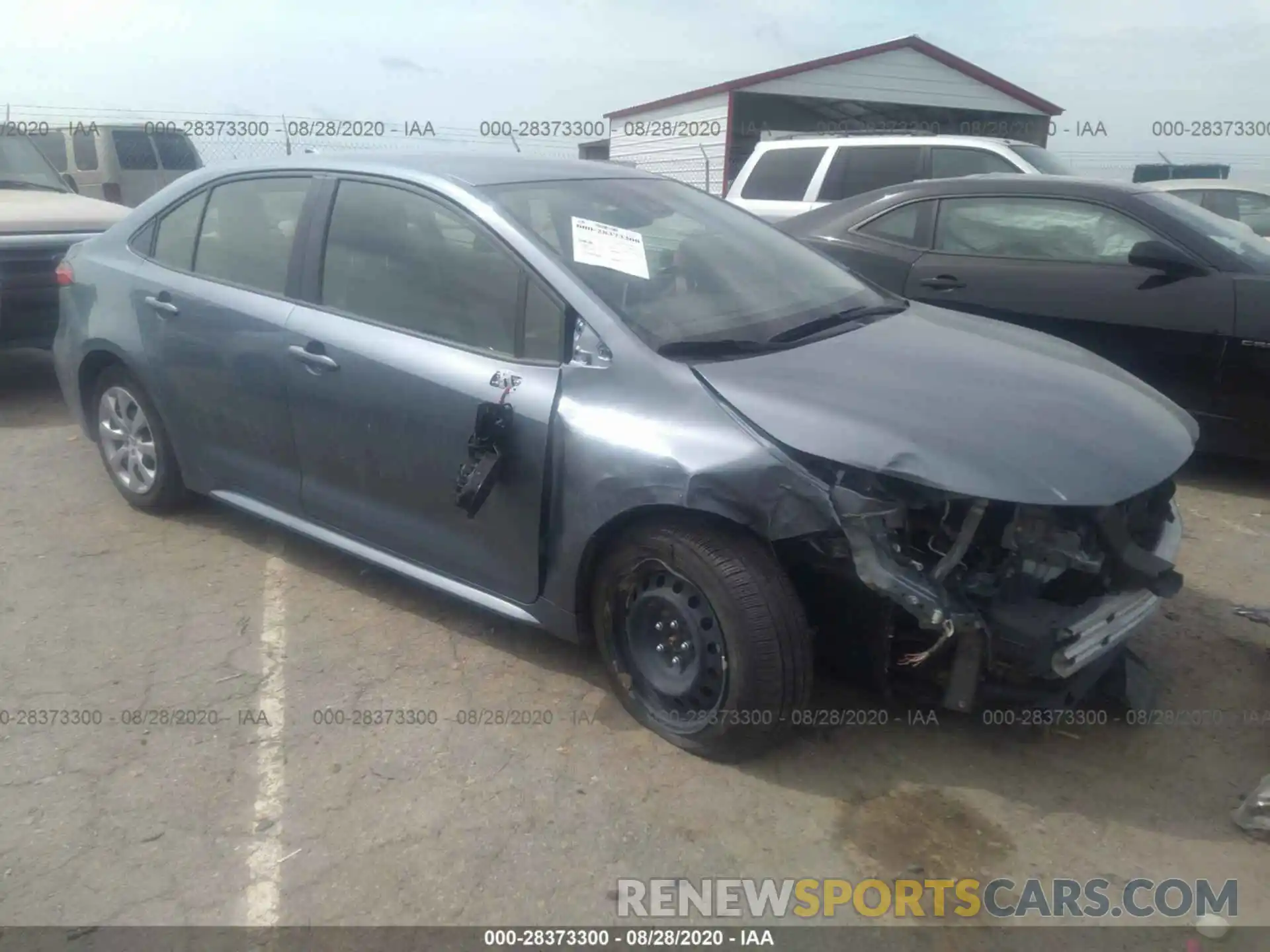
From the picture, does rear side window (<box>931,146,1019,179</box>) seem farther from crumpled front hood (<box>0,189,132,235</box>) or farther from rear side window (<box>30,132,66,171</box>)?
rear side window (<box>30,132,66,171</box>)

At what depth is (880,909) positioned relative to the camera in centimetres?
246

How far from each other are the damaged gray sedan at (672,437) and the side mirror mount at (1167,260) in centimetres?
167

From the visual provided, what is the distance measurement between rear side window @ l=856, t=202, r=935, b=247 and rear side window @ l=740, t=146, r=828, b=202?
8.57ft

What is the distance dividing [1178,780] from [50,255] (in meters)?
7.28

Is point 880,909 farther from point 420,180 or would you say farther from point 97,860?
point 420,180

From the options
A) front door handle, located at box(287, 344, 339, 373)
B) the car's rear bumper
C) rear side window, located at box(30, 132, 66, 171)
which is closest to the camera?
front door handle, located at box(287, 344, 339, 373)

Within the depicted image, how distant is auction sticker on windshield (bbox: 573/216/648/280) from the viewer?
3219 millimetres

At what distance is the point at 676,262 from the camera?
3426 mm

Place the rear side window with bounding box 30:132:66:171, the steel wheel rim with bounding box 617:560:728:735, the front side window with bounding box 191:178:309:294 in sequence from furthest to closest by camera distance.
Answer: the rear side window with bounding box 30:132:66:171, the front side window with bounding box 191:178:309:294, the steel wheel rim with bounding box 617:560:728:735

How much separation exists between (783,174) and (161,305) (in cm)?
595

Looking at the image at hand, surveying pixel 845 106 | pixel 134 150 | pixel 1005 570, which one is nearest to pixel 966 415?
pixel 1005 570

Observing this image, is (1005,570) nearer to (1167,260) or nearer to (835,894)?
(835,894)

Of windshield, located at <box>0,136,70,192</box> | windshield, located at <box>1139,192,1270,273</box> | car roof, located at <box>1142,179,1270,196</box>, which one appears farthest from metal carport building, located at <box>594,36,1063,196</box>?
windshield, located at <box>1139,192,1270,273</box>

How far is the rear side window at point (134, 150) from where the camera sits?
45.1ft
